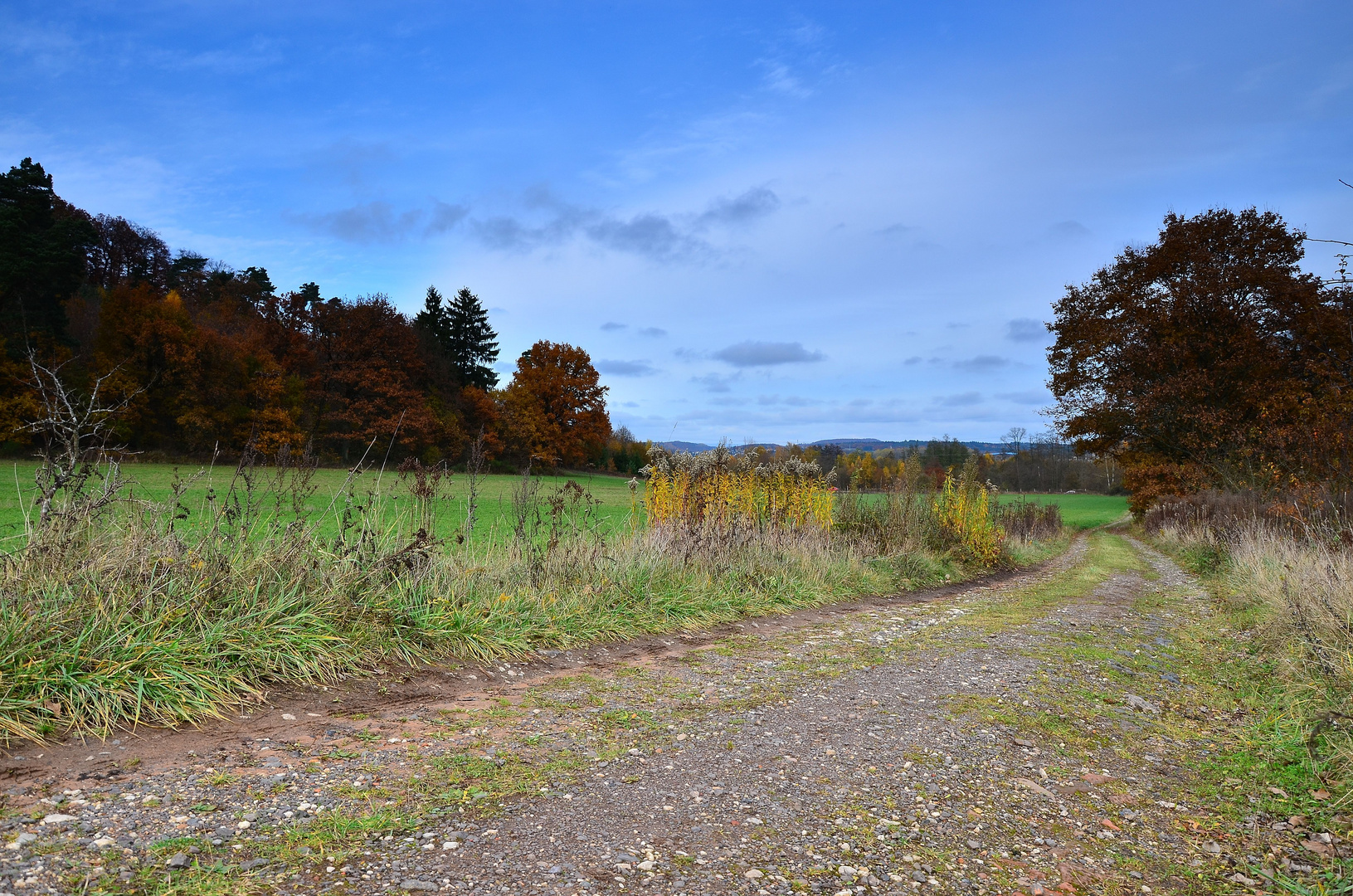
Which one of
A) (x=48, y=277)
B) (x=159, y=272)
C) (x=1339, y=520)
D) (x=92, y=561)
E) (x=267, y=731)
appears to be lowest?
(x=267, y=731)

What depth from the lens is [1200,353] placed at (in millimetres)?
20672

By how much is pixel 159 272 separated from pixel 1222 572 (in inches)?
2444

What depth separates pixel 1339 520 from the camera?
9.12 metres

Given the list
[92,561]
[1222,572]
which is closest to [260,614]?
[92,561]

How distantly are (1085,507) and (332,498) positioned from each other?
1964 inches

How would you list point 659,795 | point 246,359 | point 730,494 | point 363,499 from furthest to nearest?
point 246,359 → point 363,499 → point 730,494 → point 659,795

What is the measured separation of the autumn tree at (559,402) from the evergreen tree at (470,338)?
3143 mm

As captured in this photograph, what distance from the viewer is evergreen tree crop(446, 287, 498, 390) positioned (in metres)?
52.8

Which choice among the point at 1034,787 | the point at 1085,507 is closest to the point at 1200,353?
the point at 1034,787

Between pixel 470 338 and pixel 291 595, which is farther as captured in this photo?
pixel 470 338

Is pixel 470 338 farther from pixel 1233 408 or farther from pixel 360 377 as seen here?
pixel 1233 408

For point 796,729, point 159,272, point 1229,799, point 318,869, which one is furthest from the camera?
point 159,272

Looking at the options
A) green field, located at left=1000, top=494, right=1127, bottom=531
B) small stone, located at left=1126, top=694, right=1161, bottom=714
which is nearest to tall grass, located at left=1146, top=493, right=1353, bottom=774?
small stone, located at left=1126, top=694, right=1161, bottom=714

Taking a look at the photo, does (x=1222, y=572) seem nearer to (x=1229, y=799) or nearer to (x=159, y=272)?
(x=1229, y=799)
